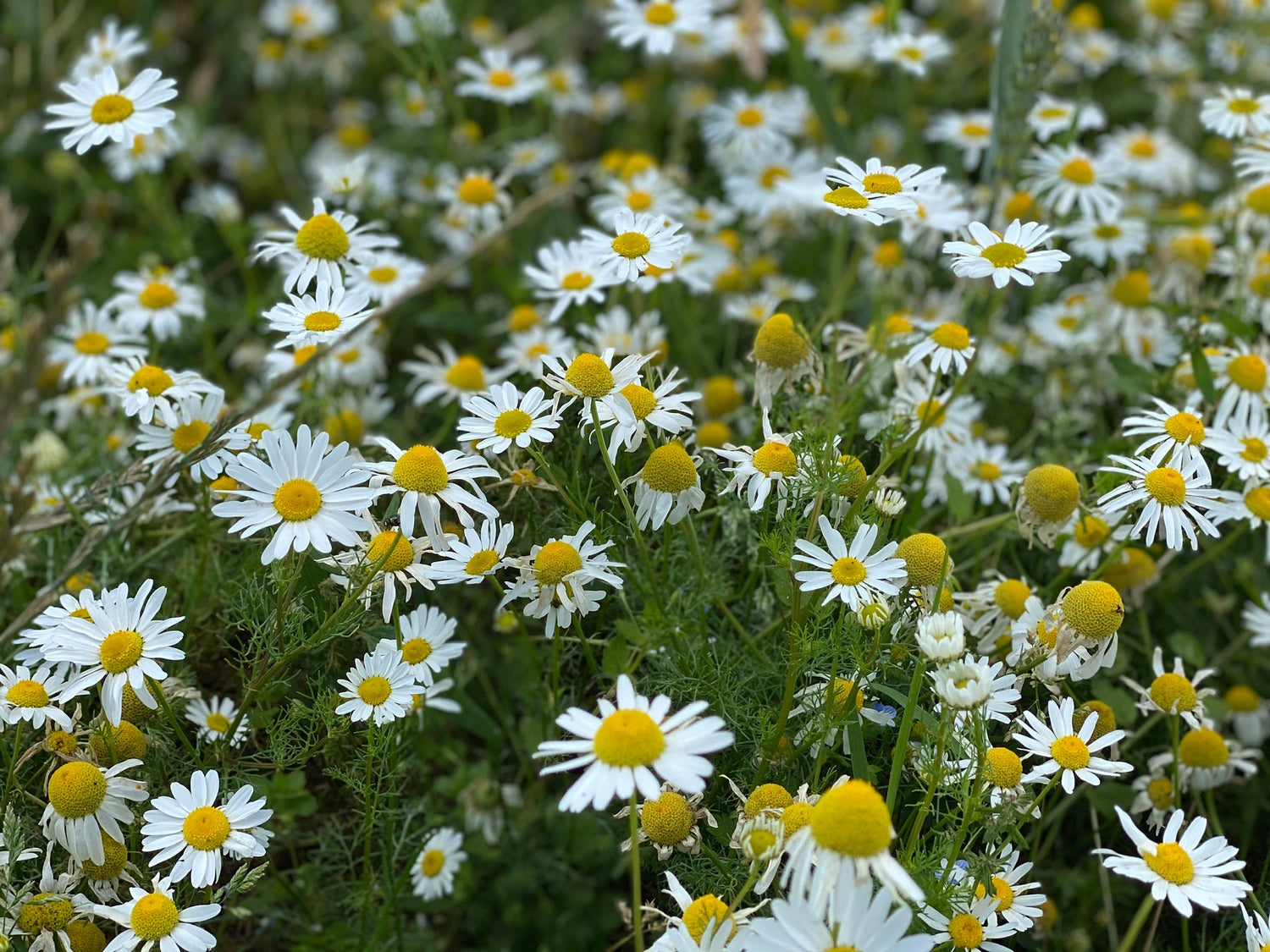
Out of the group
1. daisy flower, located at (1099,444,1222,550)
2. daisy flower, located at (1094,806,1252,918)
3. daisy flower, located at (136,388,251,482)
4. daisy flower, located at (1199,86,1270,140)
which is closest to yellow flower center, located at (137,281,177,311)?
daisy flower, located at (136,388,251,482)

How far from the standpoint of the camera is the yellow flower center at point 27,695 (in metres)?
1.59

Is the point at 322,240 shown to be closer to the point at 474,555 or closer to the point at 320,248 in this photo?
the point at 320,248

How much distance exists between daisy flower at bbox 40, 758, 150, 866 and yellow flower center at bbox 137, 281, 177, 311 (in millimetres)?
1186

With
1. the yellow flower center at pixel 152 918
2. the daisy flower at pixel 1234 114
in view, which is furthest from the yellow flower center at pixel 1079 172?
the yellow flower center at pixel 152 918

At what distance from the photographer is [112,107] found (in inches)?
81.7

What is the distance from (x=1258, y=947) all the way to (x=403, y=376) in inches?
85.7

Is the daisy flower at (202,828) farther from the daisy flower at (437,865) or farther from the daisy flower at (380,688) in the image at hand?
the daisy flower at (437,865)

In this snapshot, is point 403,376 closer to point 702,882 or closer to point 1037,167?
point 1037,167

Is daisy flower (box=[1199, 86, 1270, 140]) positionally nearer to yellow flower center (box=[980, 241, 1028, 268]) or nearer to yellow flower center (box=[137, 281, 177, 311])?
yellow flower center (box=[980, 241, 1028, 268])

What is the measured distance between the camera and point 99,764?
1.61 m

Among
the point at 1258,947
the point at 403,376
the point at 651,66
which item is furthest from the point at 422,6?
the point at 1258,947

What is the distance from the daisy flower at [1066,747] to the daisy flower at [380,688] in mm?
796

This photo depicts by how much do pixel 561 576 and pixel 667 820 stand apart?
345 mm

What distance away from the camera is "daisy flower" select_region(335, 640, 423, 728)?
1603mm
